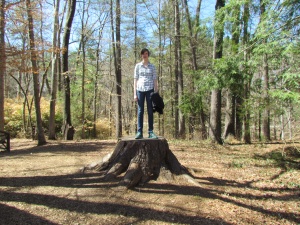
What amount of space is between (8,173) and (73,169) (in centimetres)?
142

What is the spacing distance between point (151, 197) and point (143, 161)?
803mm

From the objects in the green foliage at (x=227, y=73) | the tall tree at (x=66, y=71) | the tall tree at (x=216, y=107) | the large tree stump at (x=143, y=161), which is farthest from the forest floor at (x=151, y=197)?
the tall tree at (x=66, y=71)

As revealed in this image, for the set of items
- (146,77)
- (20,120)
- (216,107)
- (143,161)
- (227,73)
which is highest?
(227,73)

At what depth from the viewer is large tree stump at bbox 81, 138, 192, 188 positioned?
175 inches

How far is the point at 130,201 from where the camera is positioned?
372cm

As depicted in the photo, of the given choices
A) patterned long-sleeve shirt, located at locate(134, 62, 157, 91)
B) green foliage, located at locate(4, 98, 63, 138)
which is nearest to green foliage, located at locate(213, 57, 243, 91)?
patterned long-sleeve shirt, located at locate(134, 62, 157, 91)

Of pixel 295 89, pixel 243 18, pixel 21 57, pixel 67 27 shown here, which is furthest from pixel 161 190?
pixel 67 27

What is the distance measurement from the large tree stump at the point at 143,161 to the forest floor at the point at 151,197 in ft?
0.68

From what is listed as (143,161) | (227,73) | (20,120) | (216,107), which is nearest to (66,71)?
(20,120)

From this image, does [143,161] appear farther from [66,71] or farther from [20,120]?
[20,120]

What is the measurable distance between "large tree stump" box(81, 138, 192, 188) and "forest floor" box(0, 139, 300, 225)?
208 millimetres

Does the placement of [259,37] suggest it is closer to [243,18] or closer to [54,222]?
[243,18]

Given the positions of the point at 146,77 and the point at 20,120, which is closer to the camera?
the point at 146,77

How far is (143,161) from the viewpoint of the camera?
452cm
